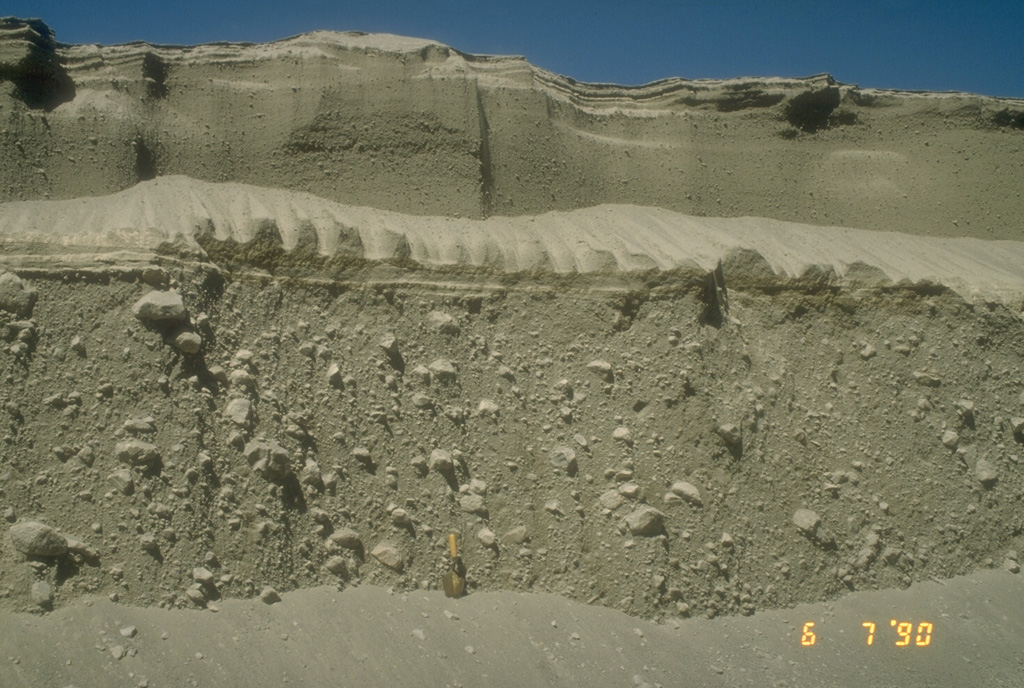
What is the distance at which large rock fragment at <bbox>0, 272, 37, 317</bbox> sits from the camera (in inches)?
193

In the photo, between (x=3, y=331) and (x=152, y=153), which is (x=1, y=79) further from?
(x=3, y=331)

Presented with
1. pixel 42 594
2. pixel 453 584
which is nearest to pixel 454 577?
pixel 453 584

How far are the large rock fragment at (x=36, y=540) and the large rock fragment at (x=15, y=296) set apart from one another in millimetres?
1261

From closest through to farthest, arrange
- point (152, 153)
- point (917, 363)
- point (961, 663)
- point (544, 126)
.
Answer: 1. point (961, 663)
2. point (152, 153)
3. point (917, 363)
4. point (544, 126)

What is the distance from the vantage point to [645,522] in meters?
5.42

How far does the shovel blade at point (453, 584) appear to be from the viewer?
5125 millimetres

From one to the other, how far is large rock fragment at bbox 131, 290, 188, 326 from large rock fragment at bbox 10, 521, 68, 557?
4.20ft

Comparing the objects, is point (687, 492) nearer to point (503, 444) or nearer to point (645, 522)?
point (645, 522)

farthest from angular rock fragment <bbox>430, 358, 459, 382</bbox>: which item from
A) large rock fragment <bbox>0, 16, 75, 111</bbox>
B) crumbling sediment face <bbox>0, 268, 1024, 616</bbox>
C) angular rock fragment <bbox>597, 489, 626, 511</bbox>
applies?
large rock fragment <bbox>0, 16, 75, 111</bbox>

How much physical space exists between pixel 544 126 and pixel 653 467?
3.39 meters

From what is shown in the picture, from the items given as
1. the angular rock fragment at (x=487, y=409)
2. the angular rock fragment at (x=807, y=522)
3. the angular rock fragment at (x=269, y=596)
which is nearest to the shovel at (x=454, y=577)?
the angular rock fragment at (x=487, y=409)

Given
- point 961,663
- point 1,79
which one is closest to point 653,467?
point 961,663

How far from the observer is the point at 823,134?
28.5 feet

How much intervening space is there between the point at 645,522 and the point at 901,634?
194cm
